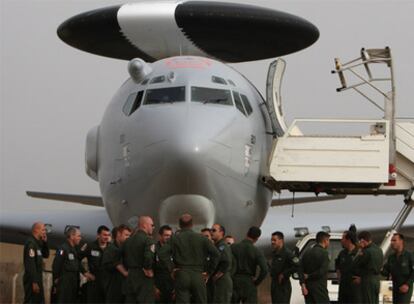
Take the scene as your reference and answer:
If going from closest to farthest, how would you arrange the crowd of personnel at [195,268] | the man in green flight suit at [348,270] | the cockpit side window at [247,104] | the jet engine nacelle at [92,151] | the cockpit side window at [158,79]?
1. the crowd of personnel at [195,268]
2. the man in green flight suit at [348,270]
3. the cockpit side window at [158,79]
4. the cockpit side window at [247,104]
5. the jet engine nacelle at [92,151]

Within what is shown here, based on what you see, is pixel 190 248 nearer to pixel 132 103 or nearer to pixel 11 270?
pixel 132 103

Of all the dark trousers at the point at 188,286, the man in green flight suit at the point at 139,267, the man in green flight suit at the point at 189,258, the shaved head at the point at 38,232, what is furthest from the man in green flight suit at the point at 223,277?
the shaved head at the point at 38,232

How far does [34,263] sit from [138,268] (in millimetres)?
2218

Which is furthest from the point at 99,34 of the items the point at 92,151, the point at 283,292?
the point at 283,292

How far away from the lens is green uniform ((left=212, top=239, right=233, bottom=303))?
15414mm

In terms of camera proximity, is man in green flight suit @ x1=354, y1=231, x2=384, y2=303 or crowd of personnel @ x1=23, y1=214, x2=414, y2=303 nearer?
crowd of personnel @ x1=23, y1=214, x2=414, y2=303

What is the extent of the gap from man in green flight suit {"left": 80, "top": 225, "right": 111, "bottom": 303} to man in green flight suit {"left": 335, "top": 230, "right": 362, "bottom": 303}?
417 centimetres

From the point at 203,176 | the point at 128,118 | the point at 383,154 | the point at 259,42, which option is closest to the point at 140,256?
the point at 203,176

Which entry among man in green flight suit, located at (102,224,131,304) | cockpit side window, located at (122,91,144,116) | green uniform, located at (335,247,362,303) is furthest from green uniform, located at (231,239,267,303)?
cockpit side window, located at (122,91,144,116)

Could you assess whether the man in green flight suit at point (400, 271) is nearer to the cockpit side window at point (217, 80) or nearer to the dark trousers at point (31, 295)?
the cockpit side window at point (217, 80)

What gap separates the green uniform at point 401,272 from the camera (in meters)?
17.2

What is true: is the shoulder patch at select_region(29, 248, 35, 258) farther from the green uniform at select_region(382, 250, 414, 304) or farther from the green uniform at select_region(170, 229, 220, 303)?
the green uniform at select_region(382, 250, 414, 304)

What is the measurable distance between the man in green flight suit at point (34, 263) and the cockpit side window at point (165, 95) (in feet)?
10.9

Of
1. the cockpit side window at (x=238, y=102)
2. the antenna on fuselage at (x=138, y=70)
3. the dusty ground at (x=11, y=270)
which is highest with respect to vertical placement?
the antenna on fuselage at (x=138, y=70)
